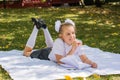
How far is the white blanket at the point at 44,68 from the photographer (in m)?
6.08

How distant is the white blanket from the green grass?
0.20 m

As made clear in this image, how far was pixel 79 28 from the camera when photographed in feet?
39.9

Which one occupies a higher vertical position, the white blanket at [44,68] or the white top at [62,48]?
the white top at [62,48]

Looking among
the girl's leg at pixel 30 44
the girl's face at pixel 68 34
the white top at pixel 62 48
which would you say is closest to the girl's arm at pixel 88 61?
the white top at pixel 62 48

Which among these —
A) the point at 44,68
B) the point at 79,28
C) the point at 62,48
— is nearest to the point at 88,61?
the point at 62,48

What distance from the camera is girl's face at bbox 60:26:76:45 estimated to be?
21.9ft

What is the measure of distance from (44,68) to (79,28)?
578 centimetres

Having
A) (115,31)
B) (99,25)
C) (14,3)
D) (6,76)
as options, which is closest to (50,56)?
(6,76)

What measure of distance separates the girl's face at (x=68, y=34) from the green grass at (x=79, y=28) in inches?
38.8

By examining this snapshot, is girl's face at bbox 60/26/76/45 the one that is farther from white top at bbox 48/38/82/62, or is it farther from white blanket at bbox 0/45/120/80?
white blanket at bbox 0/45/120/80

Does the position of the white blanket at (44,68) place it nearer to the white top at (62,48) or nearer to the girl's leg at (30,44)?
the girl's leg at (30,44)

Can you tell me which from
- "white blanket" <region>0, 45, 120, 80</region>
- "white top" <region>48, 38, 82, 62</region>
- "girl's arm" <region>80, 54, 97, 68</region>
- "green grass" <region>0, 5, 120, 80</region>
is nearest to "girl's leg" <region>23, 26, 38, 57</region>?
"white blanket" <region>0, 45, 120, 80</region>

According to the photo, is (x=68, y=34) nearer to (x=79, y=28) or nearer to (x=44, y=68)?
(x=44, y=68)

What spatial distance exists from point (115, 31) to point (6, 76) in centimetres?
625
